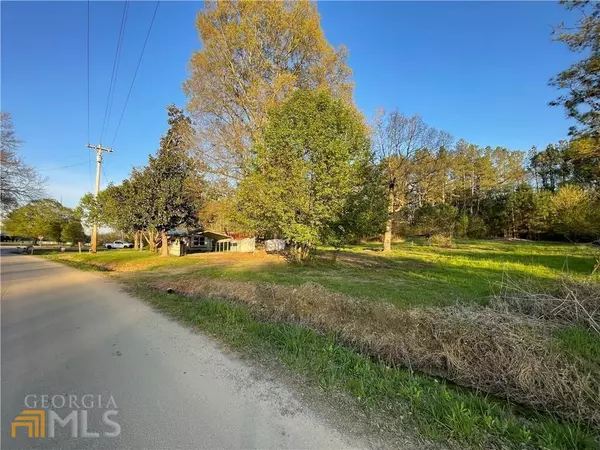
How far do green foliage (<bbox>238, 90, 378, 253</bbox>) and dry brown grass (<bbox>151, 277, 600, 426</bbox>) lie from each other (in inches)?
275

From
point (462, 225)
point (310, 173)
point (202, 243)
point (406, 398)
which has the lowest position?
point (406, 398)

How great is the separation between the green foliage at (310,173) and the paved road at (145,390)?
344 inches

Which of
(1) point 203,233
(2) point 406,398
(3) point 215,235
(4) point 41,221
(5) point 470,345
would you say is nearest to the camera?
(2) point 406,398

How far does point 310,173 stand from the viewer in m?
13.9

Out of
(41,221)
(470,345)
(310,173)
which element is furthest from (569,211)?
(41,221)

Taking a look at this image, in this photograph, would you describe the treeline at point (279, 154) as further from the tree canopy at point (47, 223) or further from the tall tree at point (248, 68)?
the tree canopy at point (47, 223)

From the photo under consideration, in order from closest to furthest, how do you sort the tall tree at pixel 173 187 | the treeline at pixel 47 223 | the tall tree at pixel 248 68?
the tall tree at pixel 248 68 → the tall tree at pixel 173 187 → the treeline at pixel 47 223

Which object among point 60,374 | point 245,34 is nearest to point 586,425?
point 60,374

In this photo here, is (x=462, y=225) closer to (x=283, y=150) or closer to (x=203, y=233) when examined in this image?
(x=203, y=233)

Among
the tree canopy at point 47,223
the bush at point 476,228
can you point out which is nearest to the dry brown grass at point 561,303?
the tree canopy at point 47,223

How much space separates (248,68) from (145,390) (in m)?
20.2

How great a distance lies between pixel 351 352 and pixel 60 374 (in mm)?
3599

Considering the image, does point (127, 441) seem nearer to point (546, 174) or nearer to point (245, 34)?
point (245, 34)

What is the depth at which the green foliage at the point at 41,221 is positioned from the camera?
129 ft
